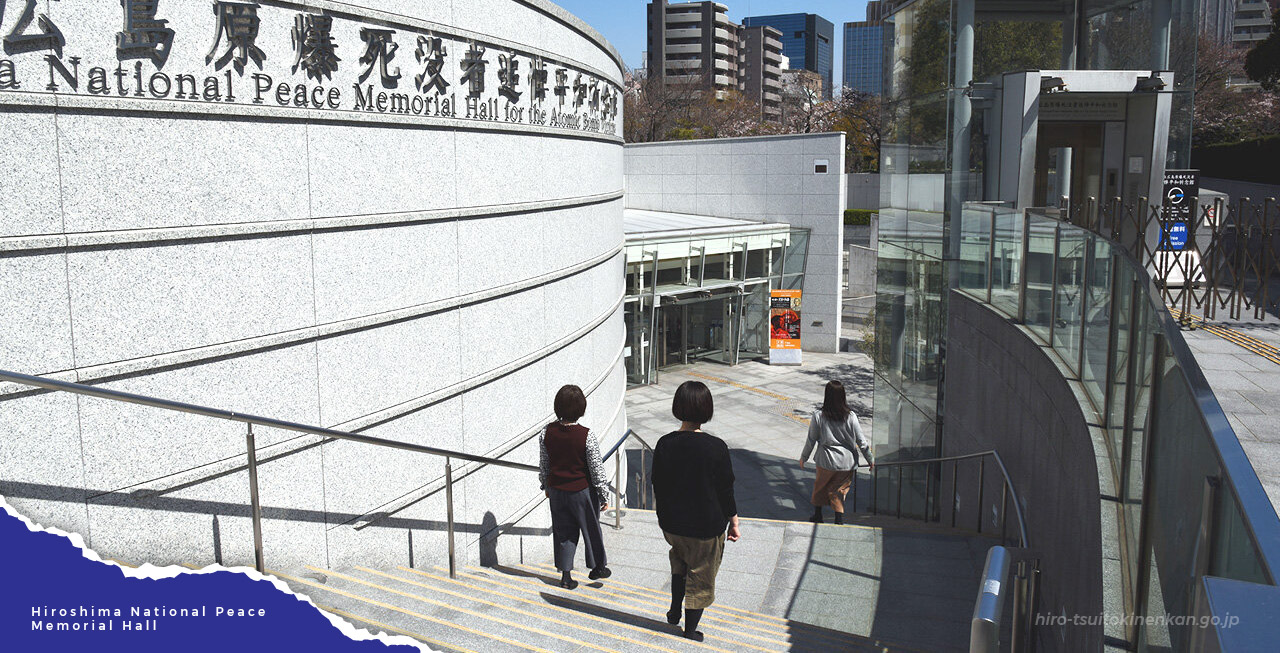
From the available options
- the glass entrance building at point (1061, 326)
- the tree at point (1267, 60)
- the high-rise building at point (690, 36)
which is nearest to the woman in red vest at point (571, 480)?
the glass entrance building at point (1061, 326)

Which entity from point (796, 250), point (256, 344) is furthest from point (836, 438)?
point (796, 250)

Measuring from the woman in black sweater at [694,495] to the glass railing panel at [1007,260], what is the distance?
16.1 feet

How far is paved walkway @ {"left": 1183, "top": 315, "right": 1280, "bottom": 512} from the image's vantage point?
237 inches

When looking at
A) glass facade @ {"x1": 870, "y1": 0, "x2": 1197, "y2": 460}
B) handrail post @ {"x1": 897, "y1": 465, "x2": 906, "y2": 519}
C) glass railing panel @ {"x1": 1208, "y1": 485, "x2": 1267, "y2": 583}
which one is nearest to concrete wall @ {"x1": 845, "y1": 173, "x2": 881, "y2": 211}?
glass facade @ {"x1": 870, "y1": 0, "x2": 1197, "y2": 460}

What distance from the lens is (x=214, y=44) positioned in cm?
527

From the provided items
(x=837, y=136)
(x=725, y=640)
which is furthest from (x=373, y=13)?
(x=837, y=136)

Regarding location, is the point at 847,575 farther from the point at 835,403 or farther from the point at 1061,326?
the point at 1061,326

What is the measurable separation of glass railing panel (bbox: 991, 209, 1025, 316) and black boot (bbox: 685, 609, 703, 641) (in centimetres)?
516

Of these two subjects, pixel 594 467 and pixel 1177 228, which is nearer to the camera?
pixel 594 467

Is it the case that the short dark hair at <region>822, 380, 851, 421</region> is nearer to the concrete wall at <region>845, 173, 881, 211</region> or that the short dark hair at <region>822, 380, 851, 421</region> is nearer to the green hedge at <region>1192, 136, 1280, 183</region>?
the green hedge at <region>1192, 136, 1280, 183</region>

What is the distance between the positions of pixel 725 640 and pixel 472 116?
4.23m

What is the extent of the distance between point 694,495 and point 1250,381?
548cm

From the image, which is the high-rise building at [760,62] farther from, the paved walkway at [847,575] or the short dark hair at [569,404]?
the short dark hair at [569,404]

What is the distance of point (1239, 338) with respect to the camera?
32.3 feet
